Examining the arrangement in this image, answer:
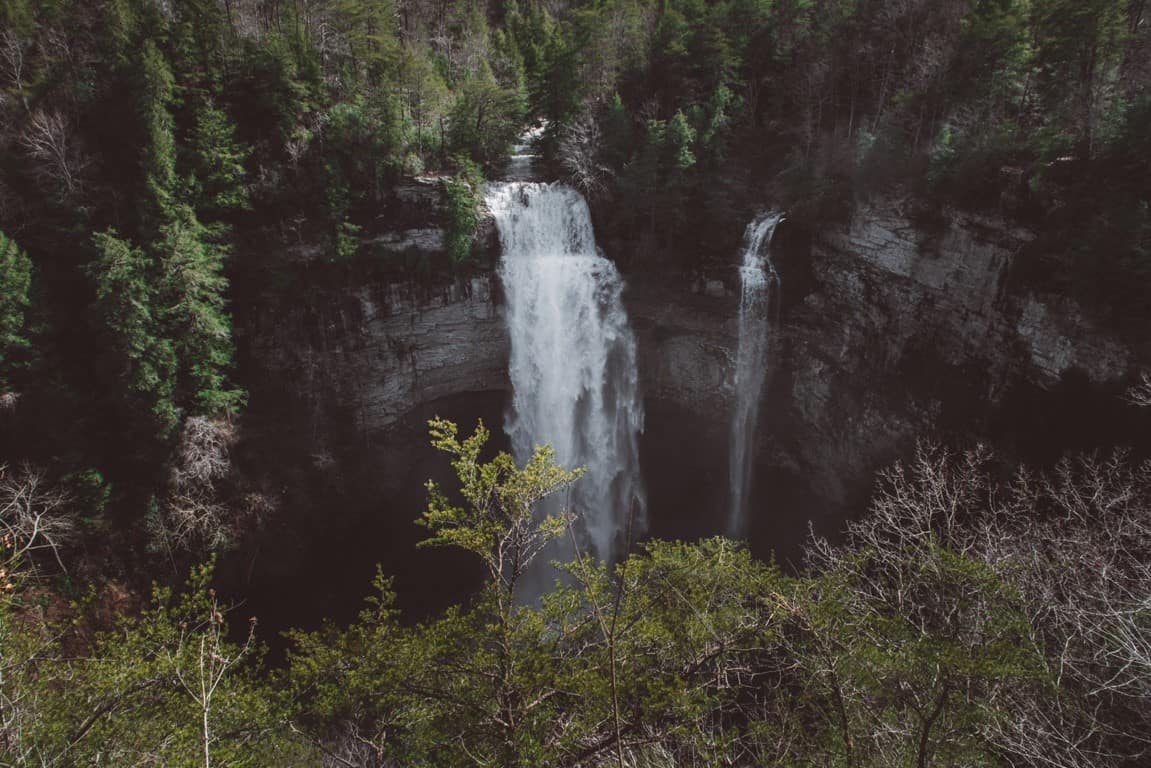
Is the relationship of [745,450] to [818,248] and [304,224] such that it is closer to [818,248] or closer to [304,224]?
[818,248]

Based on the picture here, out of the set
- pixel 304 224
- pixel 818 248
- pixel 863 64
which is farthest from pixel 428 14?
pixel 818 248

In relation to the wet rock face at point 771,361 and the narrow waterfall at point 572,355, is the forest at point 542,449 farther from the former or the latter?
the narrow waterfall at point 572,355

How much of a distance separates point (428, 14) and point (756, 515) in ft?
108

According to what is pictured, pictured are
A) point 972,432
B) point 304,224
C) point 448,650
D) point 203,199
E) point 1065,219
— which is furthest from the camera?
point 304,224

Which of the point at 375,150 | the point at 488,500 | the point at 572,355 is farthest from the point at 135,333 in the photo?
the point at 488,500

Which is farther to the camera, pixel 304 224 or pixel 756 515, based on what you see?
pixel 756 515

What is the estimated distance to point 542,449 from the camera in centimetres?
853

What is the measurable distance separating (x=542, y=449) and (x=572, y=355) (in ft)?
52.3

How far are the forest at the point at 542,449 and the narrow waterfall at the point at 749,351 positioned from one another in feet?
3.18

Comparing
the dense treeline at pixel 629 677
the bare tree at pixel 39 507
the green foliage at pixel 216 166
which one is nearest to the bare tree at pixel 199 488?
the bare tree at pixel 39 507

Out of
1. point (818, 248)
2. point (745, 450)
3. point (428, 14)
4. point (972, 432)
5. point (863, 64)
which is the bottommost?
point (745, 450)

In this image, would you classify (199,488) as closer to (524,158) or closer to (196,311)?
(196,311)

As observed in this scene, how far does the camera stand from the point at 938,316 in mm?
19297

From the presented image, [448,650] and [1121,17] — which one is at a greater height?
[1121,17]
